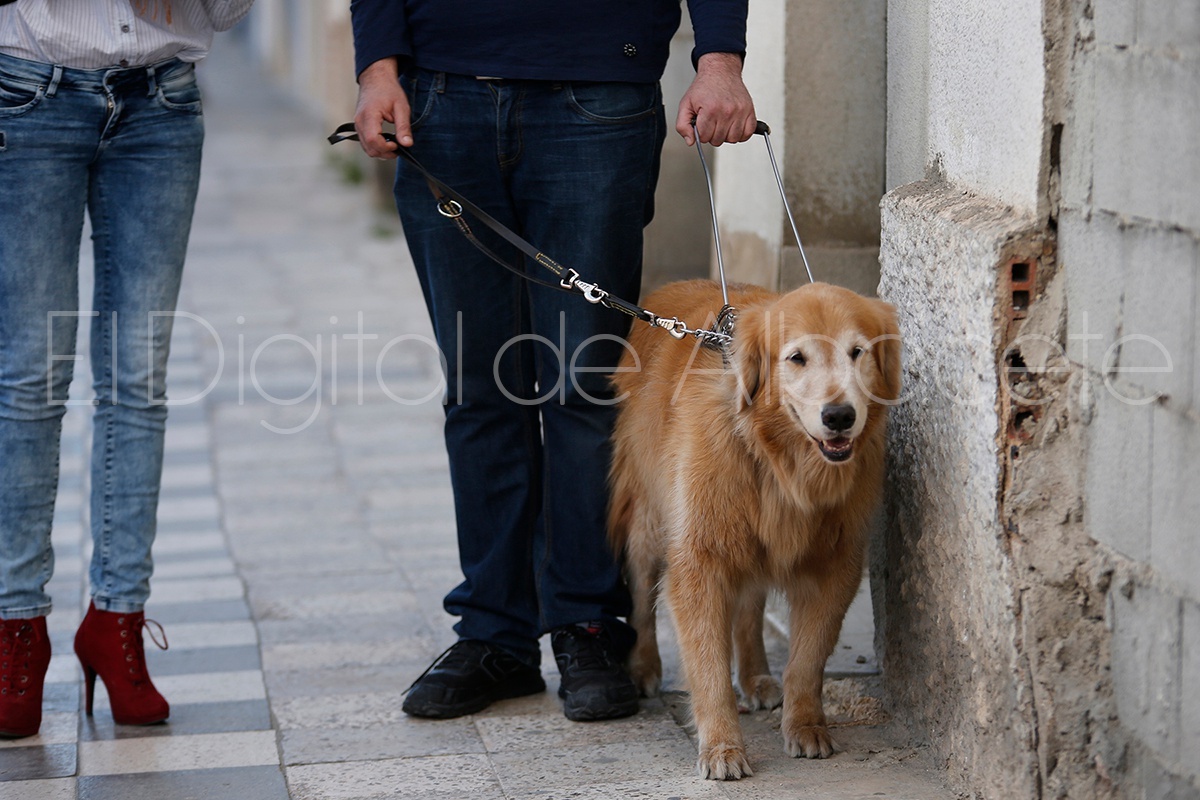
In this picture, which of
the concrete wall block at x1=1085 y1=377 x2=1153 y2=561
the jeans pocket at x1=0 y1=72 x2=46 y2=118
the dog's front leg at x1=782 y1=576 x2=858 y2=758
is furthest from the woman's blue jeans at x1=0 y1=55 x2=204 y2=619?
the concrete wall block at x1=1085 y1=377 x2=1153 y2=561

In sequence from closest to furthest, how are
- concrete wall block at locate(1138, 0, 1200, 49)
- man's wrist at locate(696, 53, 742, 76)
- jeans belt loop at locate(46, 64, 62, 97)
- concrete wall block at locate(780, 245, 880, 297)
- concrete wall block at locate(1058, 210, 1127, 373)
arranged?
1. concrete wall block at locate(1138, 0, 1200, 49)
2. concrete wall block at locate(1058, 210, 1127, 373)
3. jeans belt loop at locate(46, 64, 62, 97)
4. man's wrist at locate(696, 53, 742, 76)
5. concrete wall block at locate(780, 245, 880, 297)

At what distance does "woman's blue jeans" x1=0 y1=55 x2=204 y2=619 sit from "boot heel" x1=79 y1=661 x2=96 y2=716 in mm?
165

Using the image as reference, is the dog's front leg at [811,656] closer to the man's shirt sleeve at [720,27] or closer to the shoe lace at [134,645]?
the man's shirt sleeve at [720,27]

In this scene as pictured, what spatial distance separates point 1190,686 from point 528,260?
169cm

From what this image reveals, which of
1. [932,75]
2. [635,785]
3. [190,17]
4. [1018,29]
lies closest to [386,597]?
[635,785]

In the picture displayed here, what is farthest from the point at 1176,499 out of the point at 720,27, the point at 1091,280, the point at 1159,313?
the point at 720,27

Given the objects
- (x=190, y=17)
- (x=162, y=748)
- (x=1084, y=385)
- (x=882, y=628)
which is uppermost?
(x=190, y=17)

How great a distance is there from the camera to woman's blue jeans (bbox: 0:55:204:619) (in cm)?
293

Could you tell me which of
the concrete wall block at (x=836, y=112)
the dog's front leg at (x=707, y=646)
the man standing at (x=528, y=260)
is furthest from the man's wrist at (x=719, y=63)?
the dog's front leg at (x=707, y=646)

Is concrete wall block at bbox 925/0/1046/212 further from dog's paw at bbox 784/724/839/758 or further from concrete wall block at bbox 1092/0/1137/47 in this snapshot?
dog's paw at bbox 784/724/839/758

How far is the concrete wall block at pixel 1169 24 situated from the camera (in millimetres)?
2004

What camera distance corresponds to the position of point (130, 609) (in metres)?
3.17

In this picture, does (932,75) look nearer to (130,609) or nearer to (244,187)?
(130,609)

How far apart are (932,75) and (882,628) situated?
1215 millimetres
